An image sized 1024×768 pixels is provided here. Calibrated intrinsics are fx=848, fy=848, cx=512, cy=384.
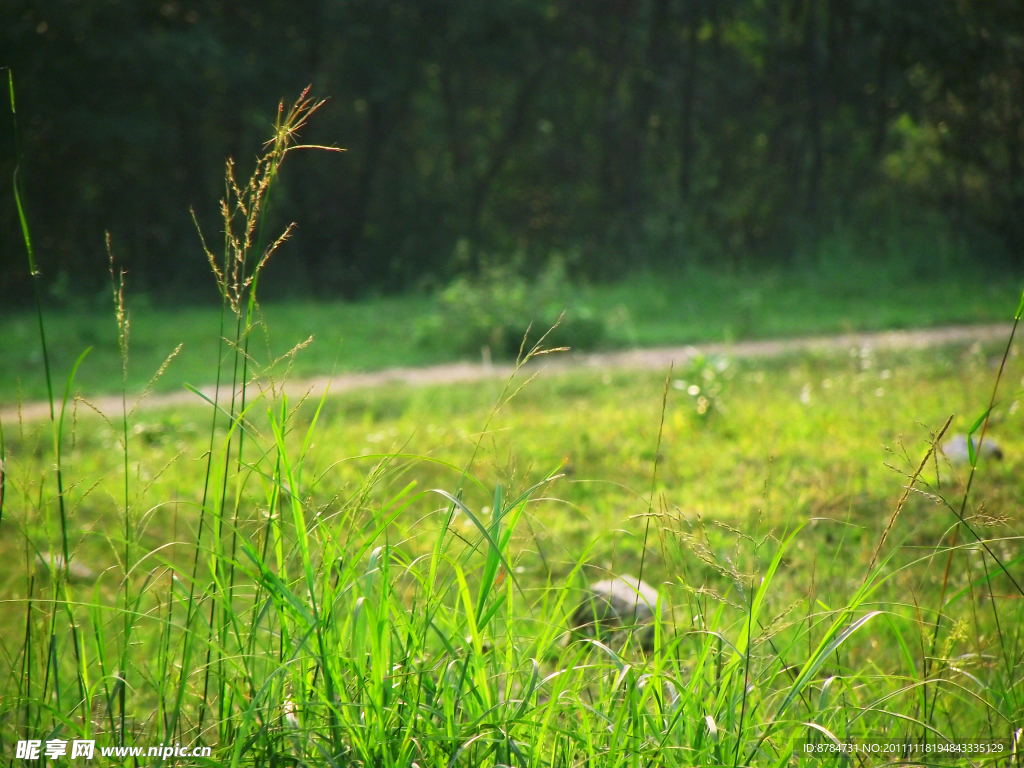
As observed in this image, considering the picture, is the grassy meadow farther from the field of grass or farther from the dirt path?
the dirt path

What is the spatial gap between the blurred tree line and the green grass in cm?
116

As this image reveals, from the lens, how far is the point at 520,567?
2.75 metres

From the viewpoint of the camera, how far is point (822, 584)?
269cm

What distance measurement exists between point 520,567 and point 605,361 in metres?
5.16

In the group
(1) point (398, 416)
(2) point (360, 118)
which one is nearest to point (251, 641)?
(1) point (398, 416)

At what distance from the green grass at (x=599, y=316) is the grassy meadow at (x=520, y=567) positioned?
17.5 inches

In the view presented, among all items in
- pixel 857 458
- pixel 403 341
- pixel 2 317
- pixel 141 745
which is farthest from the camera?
pixel 2 317

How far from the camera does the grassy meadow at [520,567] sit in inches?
52.6

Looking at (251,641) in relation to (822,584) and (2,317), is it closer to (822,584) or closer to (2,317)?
(822,584)

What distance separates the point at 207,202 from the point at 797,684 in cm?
1525

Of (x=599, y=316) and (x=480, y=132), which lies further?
(x=480, y=132)

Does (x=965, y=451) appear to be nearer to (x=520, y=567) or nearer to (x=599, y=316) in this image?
Result: (x=520, y=567)

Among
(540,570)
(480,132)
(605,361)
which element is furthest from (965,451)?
(480,132)

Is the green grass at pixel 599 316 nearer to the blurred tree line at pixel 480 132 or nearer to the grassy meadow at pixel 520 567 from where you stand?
the grassy meadow at pixel 520 567
